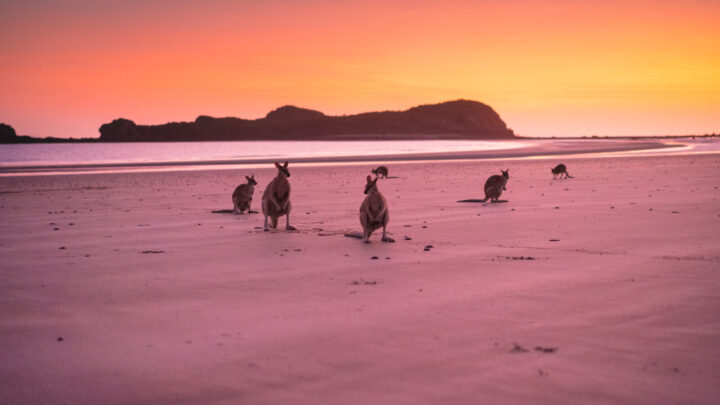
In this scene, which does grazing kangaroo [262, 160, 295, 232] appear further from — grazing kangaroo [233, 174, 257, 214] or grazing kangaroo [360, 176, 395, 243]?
grazing kangaroo [233, 174, 257, 214]

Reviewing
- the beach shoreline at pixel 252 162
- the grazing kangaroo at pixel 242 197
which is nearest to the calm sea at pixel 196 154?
the beach shoreline at pixel 252 162

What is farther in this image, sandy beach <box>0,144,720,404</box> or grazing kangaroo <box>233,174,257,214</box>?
grazing kangaroo <box>233,174,257,214</box>

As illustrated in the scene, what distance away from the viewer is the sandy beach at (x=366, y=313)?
4012mm

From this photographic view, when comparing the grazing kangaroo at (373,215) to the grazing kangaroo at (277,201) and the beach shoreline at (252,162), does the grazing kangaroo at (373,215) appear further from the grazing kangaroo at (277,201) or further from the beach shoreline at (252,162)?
the beach shoreline at (252,162)

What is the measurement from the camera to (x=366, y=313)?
18.1 feet

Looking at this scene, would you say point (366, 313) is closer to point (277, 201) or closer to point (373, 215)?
point (373, 215)

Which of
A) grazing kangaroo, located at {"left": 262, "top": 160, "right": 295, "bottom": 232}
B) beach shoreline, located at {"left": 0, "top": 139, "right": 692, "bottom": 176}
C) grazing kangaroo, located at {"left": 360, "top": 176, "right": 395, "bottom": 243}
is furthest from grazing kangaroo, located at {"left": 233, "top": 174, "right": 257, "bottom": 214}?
beach shoreline, located at {"left": 0, "top": 139, "right": 692, "bottom": 176}

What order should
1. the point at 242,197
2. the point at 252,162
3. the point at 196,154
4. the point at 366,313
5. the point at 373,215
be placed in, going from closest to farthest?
the point at 366,313 < the point at 373,215 < the point at 242,197 < the point at 252,162 < the point at 196,154

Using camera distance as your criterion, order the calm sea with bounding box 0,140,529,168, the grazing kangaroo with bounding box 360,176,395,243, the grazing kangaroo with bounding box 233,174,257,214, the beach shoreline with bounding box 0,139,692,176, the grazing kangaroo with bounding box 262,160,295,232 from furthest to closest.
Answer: the calm sea with bounding box 0,140,529,168 → the beach shoreline with bounding box 0,139,692,176 → the grazing kangaroo with bounding box 233,174,257,214 → the grazing kangaroo with bounding box 262,160,295,232 → the grazing kangaroo with bounding box 360,176,395,243

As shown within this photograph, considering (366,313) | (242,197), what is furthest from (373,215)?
(242,197)

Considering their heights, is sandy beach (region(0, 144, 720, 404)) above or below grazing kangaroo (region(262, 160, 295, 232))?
below

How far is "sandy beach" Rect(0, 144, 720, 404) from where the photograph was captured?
13.2 feet

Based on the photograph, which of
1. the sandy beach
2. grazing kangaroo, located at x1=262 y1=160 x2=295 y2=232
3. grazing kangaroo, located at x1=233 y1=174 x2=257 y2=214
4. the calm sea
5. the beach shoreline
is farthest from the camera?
the calm sea

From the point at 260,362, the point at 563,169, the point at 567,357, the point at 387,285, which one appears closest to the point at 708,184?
the point at 563,169
